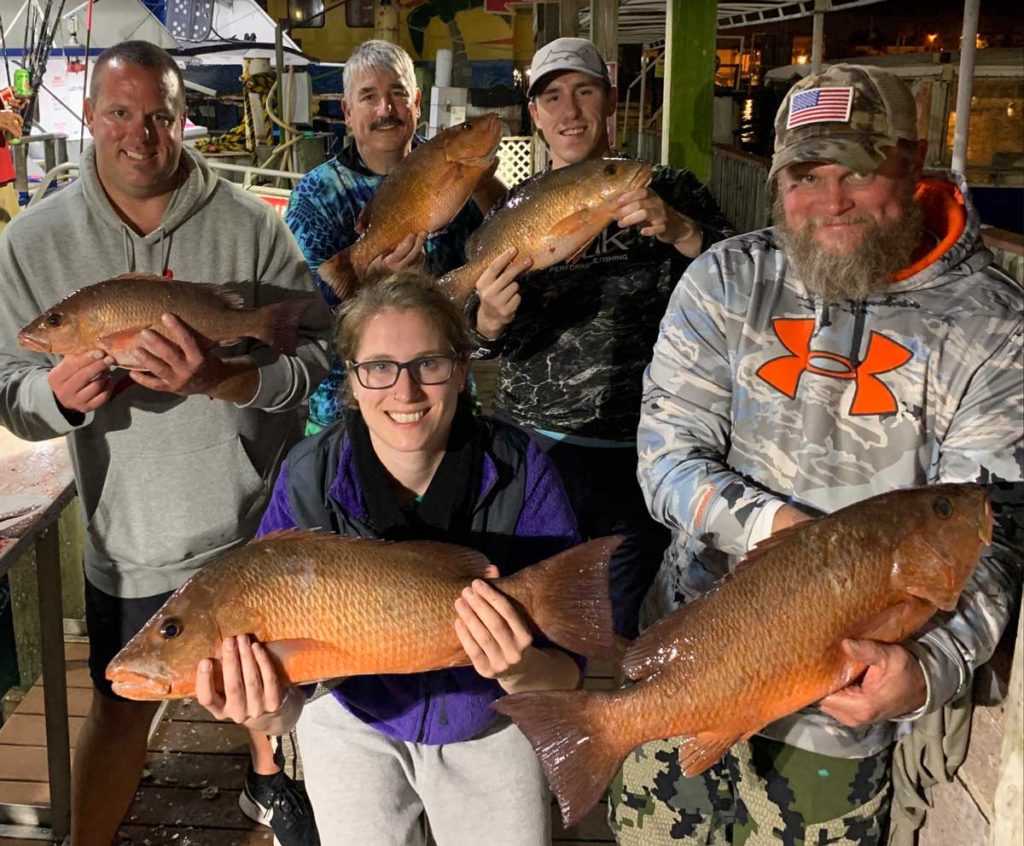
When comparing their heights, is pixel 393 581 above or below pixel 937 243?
below

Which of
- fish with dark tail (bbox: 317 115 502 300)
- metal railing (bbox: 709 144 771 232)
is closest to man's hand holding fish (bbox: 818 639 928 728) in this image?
fish with dark tail (bbox: 317 115 502 300)

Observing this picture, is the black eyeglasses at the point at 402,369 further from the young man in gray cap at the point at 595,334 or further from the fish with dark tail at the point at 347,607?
the young man in gray cap at the point at 595,334

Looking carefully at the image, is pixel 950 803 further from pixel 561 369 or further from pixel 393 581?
pixel 561 369

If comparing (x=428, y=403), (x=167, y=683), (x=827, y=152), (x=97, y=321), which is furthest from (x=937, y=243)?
(x=97, y=321)

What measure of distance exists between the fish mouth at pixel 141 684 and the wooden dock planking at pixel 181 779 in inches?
73.8

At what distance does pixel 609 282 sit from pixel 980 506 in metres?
1.79

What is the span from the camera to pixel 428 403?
2.18 metres

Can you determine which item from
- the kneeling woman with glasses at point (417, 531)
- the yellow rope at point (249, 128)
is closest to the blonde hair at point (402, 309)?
the kneeling woman with glasses at point (417, 531)

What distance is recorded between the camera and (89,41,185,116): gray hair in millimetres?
2701

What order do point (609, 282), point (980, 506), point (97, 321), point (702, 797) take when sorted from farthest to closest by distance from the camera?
point (609, 282) → point (97, 321) → point (702, 797) → point (980, 506)

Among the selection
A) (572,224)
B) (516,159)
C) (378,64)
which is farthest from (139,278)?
(516,159)

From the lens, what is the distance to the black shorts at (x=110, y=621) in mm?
2914

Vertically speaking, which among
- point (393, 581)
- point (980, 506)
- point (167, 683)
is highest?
point (980, 506)

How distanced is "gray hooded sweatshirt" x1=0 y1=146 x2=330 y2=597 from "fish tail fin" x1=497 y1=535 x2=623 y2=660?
126 centimetres
